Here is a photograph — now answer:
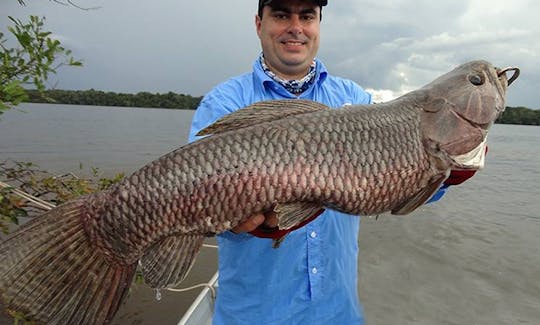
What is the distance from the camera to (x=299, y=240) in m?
2.98

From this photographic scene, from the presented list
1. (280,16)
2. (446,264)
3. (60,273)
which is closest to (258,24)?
(280,16)

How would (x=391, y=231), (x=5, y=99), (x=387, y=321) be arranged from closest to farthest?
(x=5, y=99) → (x=387, y=321) → (x=391, y=231)

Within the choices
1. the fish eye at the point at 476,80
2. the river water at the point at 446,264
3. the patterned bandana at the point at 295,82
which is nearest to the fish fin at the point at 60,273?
the patterned bandana at the point at 295,82

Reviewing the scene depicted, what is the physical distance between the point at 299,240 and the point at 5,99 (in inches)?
119

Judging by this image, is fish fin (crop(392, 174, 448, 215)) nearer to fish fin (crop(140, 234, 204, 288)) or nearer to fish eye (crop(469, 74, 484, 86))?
fish eye (crop(469, 74, 484, 86))

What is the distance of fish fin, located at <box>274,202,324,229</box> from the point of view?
2.20m

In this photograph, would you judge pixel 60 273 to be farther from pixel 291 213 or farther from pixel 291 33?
pixel 291 33

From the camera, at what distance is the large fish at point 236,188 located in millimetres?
2188

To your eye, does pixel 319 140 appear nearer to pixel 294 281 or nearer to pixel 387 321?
pixel 294 281

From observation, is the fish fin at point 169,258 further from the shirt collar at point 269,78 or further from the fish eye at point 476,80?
the fish eye at point 476,80

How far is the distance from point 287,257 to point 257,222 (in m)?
0.81

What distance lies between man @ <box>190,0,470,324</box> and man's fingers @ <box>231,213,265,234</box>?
606 millimetres

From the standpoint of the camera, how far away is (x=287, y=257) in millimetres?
2969

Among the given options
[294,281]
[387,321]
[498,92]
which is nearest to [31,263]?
[294,281]
